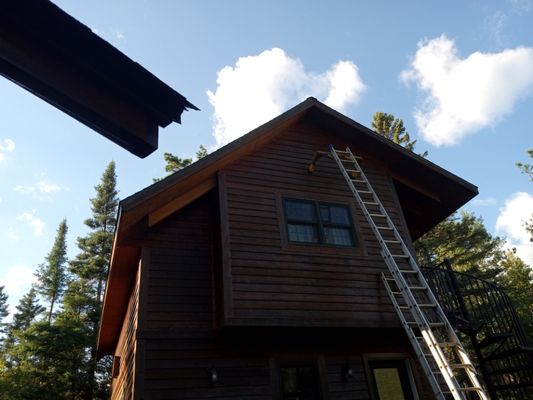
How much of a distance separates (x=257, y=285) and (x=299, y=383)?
2042 millimetres

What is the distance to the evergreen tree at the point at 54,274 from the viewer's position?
117ft

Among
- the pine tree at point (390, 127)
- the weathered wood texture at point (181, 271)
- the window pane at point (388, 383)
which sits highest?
the pine tree at point (390, 127)

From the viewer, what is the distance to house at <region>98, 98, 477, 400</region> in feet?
22.3

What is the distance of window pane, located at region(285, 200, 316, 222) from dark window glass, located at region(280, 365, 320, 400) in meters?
2.94

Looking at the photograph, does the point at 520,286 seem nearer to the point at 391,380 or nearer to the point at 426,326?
the point at 391,380

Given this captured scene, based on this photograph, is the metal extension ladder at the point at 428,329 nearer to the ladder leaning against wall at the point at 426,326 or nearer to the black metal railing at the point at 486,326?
the ladder leaning against wall at the point at 426,326

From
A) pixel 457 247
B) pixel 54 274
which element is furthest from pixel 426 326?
pixel 54 274

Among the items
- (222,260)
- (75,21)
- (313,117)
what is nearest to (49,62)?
(75,21)

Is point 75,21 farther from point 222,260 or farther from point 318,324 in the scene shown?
point 318,324

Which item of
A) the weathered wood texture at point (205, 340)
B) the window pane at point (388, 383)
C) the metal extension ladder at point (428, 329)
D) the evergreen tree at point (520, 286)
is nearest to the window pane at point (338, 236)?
the metal extension ladder at point (428, 329)

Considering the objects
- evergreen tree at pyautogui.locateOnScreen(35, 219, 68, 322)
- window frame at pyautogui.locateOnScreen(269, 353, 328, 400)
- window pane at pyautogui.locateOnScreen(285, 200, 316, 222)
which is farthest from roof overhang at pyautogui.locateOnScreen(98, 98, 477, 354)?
evergreen tree at pyautogui.locateOnScreen(35, 219, 68, 322)

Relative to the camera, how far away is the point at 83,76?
84.7 inches

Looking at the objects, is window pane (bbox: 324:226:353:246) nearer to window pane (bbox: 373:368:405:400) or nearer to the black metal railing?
the black metal railing

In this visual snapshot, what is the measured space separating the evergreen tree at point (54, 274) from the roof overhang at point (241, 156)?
26.9m
